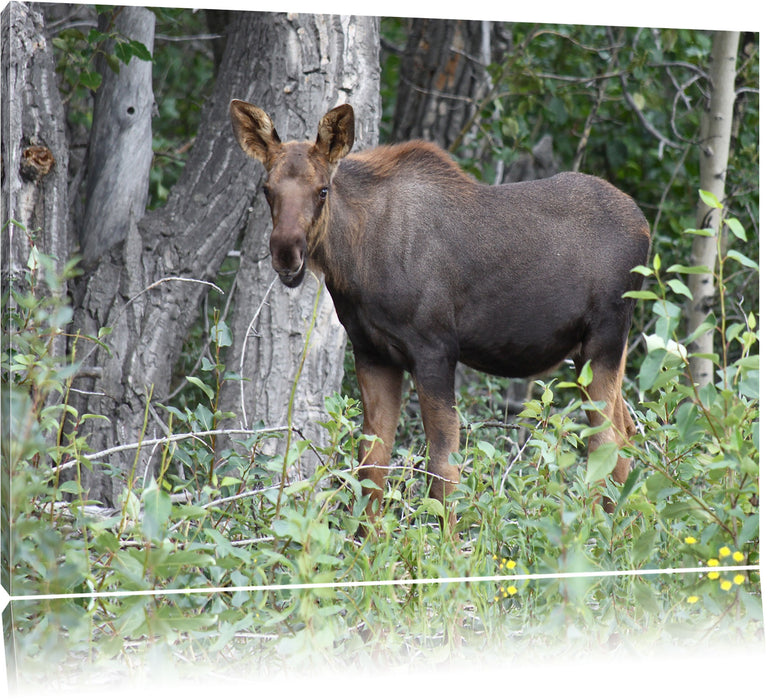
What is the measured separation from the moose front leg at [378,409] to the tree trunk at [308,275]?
2.85 ft

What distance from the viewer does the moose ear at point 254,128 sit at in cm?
416

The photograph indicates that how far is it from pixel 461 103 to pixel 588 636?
438 cm

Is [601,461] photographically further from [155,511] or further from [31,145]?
[31,145]

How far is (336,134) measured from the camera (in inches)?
163

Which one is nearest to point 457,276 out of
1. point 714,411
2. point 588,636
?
point 714,411

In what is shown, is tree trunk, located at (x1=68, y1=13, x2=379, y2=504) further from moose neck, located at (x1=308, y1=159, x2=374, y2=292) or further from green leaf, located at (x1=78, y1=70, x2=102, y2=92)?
moose neck, located at (x1=308, y1=159, x2=374, y2=292)

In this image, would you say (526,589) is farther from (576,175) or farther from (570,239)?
(576,175)

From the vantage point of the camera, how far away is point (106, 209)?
5715mm

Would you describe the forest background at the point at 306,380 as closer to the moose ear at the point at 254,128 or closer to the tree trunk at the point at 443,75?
the tree trunk at the point at 443,75

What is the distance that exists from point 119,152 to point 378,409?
215 centimetres

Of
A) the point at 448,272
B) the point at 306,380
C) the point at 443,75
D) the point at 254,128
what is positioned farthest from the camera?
the point at 443,75

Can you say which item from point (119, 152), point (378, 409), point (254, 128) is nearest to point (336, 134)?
point (254, 128)

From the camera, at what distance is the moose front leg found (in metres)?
4.55

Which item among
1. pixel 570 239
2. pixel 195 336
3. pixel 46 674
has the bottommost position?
pixel 46 674
